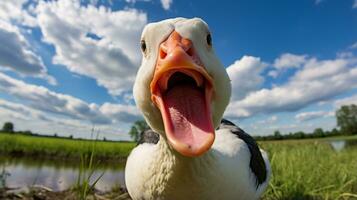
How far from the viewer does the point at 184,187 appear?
7.57 ft

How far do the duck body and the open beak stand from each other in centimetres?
54

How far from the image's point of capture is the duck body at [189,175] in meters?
2.31

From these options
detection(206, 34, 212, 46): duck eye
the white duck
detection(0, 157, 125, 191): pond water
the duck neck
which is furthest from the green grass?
detection(206, 34, 212, 46): duck eye

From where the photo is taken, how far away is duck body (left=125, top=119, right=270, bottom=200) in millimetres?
2309

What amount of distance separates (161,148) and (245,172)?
0.91 metres

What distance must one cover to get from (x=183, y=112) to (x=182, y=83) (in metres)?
0.27

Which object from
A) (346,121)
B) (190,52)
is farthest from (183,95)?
(346,121)

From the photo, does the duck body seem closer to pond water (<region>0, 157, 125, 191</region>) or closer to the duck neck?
the duck neck

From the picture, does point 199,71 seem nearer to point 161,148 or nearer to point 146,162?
point 161,148

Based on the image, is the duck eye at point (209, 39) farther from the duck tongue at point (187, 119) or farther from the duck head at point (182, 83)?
the duck tongue at point (187, 119)

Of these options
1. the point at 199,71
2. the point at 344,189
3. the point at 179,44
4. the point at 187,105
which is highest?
the point at 179,44

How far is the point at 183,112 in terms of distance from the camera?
1.82m

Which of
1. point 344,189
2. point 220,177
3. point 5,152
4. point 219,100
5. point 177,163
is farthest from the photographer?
point 5,152

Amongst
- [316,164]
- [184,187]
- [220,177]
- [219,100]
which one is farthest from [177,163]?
[316,164]
